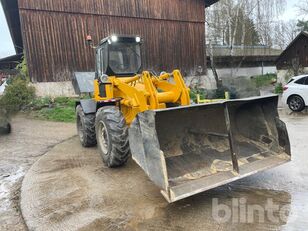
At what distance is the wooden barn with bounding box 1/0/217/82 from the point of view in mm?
13391

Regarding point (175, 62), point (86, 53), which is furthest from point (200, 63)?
point (86, 53)

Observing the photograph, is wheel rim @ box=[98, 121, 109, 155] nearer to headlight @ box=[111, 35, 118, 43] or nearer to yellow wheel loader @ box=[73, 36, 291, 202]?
yellow wheel loader @ box=[73, 36, 291, 202]

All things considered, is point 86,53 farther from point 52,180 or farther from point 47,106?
point 52,180

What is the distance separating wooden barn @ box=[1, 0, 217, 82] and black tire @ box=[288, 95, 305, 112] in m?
6.05

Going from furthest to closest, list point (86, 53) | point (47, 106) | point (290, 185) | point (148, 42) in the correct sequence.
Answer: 1. point (148, 42)
2. point (86, 53)
3. point (47, 106)
4. point (290, 185)

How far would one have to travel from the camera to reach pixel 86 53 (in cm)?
1458

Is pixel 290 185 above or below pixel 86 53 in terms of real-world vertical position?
below

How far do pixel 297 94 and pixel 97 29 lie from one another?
9.89 metres

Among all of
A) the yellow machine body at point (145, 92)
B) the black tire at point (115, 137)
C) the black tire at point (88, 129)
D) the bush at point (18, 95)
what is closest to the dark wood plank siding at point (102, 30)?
the bush at point (18, 95)

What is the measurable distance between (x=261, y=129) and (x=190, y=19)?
46.0ft

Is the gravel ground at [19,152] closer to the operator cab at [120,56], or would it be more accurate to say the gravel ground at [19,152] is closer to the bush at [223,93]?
the operator cab at [120,56]

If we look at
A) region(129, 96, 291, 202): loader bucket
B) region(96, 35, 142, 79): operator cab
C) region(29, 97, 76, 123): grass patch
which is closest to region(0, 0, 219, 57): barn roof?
region(29, 97, 76, 123): grass patch

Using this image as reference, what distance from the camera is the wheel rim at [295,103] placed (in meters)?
10.8

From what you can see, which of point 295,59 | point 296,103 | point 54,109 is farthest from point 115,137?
point 295,59
